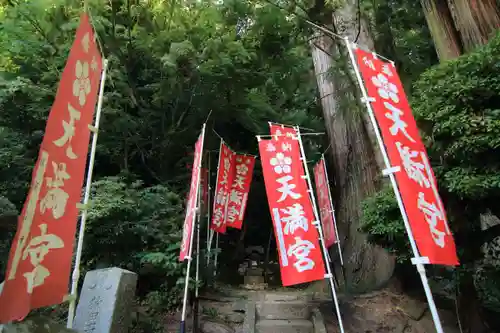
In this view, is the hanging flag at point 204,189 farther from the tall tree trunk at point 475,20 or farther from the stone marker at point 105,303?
the tall tree trunk at point 475,20

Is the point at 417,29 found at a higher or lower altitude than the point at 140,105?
higher

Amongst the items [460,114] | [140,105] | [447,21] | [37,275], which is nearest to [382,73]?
[460,114]

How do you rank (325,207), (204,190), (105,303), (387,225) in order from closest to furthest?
(105,303)
(387,225)
(325,207)
(204,190)

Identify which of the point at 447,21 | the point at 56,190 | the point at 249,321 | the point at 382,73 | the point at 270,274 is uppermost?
the point at 447,21

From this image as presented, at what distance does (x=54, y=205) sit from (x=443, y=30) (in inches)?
209

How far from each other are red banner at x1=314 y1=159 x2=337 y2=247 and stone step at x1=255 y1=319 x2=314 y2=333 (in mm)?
1679

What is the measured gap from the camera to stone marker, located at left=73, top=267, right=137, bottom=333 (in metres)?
3.53

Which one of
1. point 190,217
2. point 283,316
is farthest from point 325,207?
point 190,217

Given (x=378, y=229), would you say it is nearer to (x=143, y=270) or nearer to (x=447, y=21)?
(x=447, y=21)

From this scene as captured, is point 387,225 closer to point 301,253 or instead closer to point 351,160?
point 301,253

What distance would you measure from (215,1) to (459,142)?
211 inches

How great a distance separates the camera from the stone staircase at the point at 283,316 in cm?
553

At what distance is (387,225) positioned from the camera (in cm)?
413

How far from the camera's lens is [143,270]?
575 centimetres
